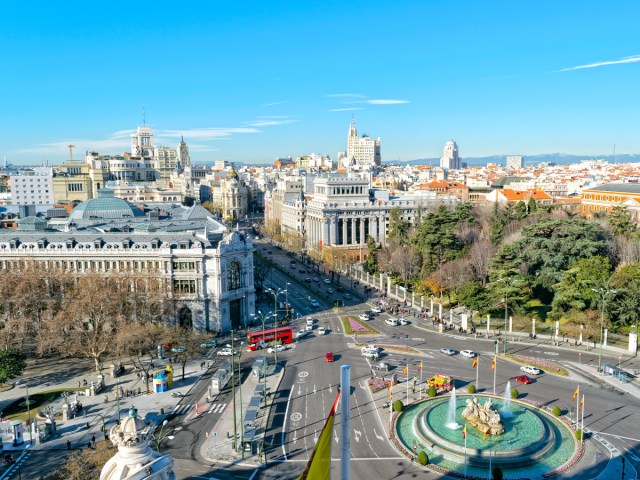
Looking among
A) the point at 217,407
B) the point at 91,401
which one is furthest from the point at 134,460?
the point at 91,401

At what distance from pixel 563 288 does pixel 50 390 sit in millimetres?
60712

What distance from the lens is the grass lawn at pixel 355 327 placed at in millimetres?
71375

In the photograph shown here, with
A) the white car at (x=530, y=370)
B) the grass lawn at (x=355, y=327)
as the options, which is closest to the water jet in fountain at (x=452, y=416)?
the white car at (x=530, y=370)

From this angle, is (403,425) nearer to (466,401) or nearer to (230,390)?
(466,401)

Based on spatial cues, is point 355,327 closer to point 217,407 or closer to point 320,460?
point 217,407

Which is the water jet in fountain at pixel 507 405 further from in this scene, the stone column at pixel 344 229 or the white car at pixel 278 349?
the stone column at pixel 344 229

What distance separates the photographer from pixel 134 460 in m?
13.0

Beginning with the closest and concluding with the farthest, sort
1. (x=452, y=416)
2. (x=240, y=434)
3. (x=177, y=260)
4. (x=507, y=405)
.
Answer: (x=240, y=434), (x=452, y=416), (x=507, y=405), (x=177, y=260)

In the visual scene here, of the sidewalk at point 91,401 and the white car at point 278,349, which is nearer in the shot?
the sidewalk at point 91,401

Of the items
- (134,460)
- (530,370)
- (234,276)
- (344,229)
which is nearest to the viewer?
(134,460)

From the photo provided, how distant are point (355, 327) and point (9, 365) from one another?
41.0 metres

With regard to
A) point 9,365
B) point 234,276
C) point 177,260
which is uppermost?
point 177,260

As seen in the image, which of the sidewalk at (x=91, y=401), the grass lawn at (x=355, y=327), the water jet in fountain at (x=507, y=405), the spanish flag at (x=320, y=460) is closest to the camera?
the spanish flag at (x=320, y=460)

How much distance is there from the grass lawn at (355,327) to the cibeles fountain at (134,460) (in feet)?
193
